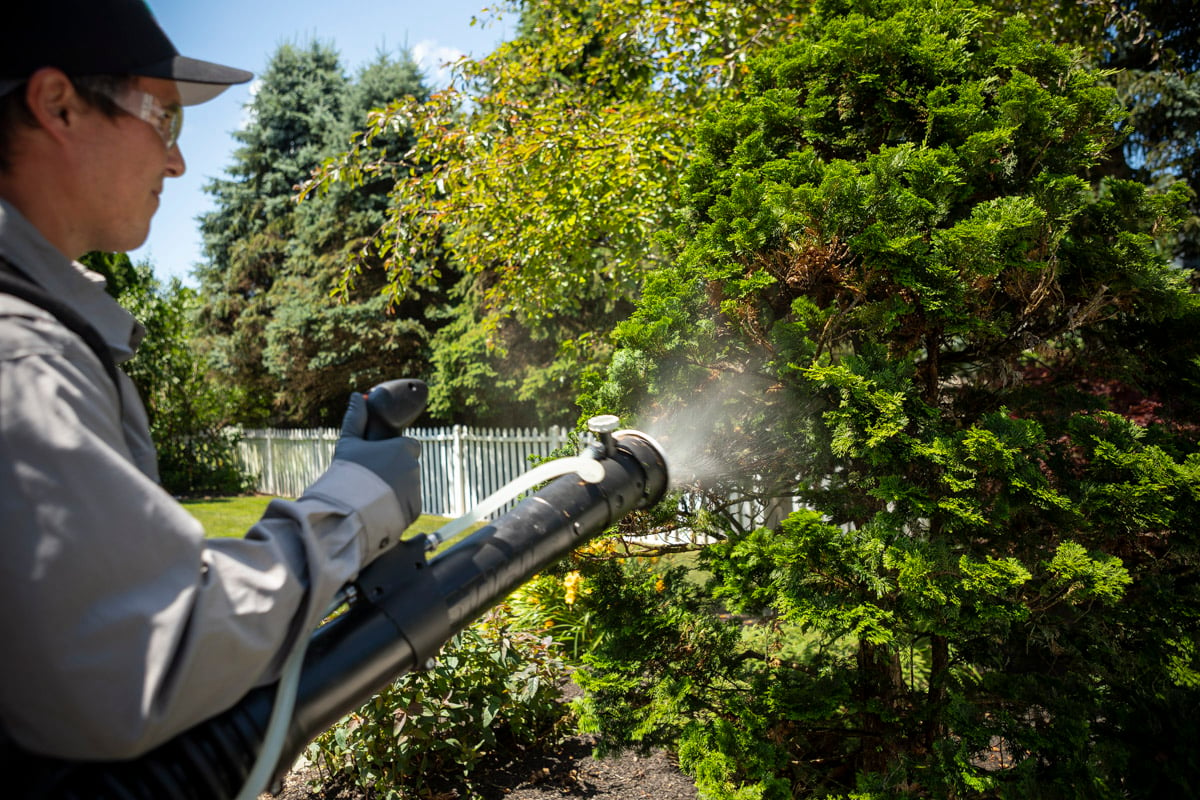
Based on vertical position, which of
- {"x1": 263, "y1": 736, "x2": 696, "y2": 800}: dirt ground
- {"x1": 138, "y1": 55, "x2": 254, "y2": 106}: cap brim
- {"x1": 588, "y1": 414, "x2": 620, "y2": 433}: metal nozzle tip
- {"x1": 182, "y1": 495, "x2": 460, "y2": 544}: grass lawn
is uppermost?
{"x1": 138, "y1": 55, "x2": 254, "y2": 106}: cap brim

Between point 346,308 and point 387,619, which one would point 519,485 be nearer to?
point 387,619

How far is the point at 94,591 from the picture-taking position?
76 centimetres

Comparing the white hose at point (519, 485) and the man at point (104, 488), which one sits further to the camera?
the white hose at point (519, 485)

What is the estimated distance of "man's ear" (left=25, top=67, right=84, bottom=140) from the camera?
91 centimetres

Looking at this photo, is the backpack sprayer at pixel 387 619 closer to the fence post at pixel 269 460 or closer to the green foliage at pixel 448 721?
the green foliage at pixel 448 721

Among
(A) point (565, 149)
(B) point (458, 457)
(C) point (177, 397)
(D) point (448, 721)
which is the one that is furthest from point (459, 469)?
(C) point (177, 397)

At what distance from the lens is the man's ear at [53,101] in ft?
2.97

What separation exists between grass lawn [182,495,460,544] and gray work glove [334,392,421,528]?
27.8ft

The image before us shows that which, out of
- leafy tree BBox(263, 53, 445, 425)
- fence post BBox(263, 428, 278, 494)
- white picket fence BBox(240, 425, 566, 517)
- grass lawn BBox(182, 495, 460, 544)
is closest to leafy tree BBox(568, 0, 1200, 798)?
white picket fence BBox(240, 425, 566, 517)

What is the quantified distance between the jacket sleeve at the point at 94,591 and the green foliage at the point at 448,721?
2508 millimetres

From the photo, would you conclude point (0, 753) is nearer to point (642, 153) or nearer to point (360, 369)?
point (642, 153)

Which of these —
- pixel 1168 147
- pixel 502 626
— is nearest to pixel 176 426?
pixel 502 626

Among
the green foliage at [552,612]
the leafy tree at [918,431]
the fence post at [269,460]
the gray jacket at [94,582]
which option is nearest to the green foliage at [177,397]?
the fence post at [269,460]

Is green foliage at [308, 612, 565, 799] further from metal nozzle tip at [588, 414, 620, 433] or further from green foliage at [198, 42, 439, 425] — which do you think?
green foliage at [198, 42, 439, 425]
